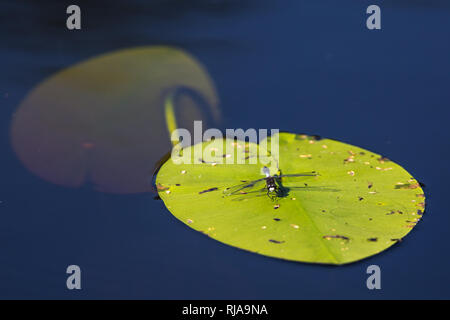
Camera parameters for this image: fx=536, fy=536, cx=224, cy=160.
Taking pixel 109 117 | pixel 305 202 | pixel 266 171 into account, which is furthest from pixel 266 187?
pixel 109 117

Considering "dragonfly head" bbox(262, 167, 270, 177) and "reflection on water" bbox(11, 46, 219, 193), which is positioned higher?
"reflection on water" bbox(11, 46, 219, 193)

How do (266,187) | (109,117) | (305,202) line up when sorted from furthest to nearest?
(109,117)
(266,187)
(305,202)

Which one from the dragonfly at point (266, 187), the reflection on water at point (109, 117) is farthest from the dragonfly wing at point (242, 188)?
the reflection on water at point (109, 117)

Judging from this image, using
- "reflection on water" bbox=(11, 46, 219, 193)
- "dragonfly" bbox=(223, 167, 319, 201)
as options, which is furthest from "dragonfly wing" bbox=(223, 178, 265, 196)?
"reflection on water" bbox=(11, 46, 219, 193)

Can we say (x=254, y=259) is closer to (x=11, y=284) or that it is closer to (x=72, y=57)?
(x=11, y=284)

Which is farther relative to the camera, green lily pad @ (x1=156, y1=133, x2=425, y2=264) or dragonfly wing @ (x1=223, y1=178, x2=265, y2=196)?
dragonfly wing @ (x1=223, y1=178, x2=265, y2=196)

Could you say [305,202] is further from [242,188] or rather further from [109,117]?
[109,117]

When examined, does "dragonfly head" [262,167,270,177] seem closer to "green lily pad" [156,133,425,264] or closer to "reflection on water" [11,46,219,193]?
"green lily pad" [156,133,425,264]

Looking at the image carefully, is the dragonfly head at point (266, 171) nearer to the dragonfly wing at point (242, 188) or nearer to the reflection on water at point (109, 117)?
the dragonfly wing at point (242, 188)
